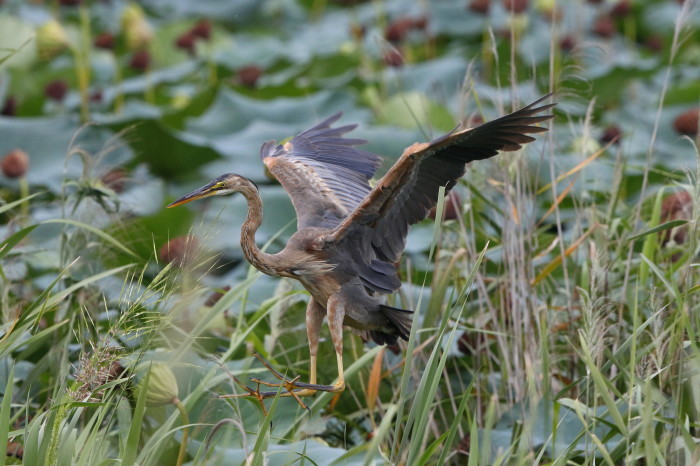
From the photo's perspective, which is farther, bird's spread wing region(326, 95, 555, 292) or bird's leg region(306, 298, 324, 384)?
bird's leg region(306, 298, 324, 384)

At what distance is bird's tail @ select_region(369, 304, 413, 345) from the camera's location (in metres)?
2.40

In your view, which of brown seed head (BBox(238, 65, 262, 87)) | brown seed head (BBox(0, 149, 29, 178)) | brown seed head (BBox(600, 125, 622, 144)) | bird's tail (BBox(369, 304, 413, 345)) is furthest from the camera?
brown seed head (BBox(238, 65, 262, 87))

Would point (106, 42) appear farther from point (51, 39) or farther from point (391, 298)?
point (391, 298)

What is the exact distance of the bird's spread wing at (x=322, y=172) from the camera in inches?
101

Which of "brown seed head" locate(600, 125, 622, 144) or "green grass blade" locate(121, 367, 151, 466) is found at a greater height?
"green grass blade" locate(121, 367, 151, 466)

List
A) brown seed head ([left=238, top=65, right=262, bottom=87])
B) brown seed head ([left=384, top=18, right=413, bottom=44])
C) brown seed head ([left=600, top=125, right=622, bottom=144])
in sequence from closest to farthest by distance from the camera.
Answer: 1. brown seed head ([left=600, top=125, right=622, bottom=144])
2. brown seed head ([left=238, top=65, right=262, bottom=87])
3. brown seed head ([left=384, top=18, right=413, bottom=44])

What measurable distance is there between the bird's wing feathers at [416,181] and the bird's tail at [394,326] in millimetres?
99

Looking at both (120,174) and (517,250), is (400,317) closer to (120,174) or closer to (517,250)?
(517,250)

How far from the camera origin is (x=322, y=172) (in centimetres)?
278

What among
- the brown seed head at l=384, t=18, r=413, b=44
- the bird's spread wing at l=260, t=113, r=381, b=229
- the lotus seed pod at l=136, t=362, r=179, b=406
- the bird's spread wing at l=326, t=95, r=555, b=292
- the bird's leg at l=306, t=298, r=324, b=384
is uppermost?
the bird's spread wing at l=326, t=95, r=555, b=292

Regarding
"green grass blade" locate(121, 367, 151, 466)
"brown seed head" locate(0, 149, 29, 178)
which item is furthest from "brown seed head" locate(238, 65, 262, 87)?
"green grass blade" locate(121, 367, 151, 466)

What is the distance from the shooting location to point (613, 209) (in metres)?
3.18

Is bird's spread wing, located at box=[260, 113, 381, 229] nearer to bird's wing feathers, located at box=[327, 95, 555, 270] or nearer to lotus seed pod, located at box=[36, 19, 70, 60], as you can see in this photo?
bird's wing feathers, located at box=[327, 95, 555, 270]

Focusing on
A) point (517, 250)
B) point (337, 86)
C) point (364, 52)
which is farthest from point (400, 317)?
point (364, 52)
